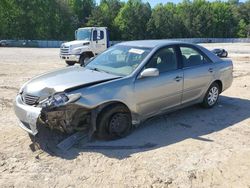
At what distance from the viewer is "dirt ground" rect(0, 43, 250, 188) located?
421 centimetres

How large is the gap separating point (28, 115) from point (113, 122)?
135 cm

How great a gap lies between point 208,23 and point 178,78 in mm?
93862

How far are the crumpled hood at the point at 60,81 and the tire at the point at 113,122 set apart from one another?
539 mm

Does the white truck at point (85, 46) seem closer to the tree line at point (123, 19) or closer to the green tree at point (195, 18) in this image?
the tree line at point (123, 19)

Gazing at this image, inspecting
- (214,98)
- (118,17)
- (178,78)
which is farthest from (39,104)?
(118,17)

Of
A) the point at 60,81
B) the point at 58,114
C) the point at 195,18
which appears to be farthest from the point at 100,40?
the point at 195,18

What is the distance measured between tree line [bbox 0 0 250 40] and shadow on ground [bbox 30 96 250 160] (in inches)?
2127

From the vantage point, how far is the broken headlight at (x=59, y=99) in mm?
4895

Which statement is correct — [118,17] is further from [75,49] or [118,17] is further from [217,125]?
[217,125]

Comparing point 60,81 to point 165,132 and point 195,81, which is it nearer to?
point 165,132

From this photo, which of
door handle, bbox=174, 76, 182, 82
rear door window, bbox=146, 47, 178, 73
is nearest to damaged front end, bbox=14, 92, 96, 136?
rear door window, bbox=146, 47, 178, 73

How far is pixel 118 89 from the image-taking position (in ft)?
17.7

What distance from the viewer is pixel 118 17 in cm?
7912

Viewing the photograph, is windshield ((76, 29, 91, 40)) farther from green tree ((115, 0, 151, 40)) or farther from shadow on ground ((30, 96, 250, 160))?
green tree ((115, 0, 151, 40))
